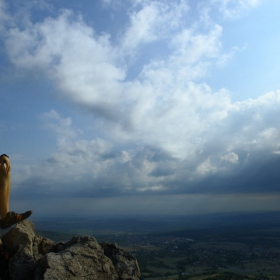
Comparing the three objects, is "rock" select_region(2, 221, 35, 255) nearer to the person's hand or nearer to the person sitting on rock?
the person sitting on rock

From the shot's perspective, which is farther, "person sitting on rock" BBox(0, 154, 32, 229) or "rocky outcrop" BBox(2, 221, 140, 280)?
"person sitting on rock" BBox(0, 154, 32, 229)

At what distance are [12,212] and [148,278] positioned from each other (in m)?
54.9

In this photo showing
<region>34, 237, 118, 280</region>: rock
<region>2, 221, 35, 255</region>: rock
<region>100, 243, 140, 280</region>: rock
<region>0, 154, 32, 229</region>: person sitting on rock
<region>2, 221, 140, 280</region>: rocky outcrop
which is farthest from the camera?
<region>0, 154, 32, 229</region>: person sitting on rock

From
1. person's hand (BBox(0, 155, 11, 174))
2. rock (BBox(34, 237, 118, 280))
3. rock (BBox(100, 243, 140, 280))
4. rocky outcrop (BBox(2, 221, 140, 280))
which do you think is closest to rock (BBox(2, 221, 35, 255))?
rocky outcrop (BBox(2, 221, 140, 280))

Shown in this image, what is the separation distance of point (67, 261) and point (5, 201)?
4538 mm

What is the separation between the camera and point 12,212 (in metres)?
13.2

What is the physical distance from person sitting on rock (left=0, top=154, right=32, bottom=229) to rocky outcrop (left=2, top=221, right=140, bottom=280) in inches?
16.2

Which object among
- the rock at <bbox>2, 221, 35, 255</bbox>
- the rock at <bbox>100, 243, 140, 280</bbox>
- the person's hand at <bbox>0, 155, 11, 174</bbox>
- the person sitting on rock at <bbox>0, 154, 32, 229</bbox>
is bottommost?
the rock at <bbox>100, 243, 140, 280</bbox>

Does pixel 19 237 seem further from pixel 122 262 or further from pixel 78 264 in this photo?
pixel 122 262

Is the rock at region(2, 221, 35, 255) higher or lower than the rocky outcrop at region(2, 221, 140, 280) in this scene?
higher

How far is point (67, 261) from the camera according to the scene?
10953mm

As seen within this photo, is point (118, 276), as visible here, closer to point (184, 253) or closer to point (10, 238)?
point (10, 238)

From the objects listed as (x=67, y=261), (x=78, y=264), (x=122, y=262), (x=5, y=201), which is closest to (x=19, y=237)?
(x=5, y=201)

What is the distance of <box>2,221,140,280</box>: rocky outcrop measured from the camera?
10484mm
